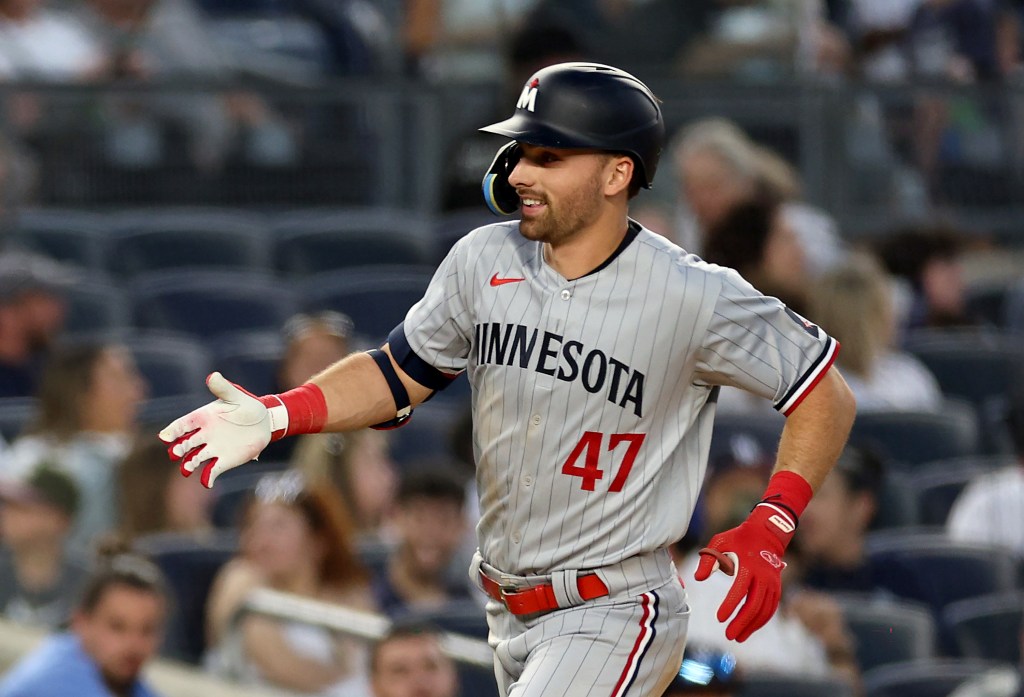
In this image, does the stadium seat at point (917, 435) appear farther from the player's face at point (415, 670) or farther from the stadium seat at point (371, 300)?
the player's face at point (415, 670)

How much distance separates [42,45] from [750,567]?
249 inches

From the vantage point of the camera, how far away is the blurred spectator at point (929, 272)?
8234mm

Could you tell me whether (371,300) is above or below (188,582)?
above

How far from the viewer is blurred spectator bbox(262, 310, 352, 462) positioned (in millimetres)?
6621

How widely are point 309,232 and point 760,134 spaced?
2169 millimetres

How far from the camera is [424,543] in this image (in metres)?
6.00

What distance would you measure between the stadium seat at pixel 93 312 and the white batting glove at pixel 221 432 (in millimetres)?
4300

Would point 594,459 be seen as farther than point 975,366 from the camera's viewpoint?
No

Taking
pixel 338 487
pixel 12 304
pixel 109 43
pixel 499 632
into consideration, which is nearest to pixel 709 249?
pixel 338 487

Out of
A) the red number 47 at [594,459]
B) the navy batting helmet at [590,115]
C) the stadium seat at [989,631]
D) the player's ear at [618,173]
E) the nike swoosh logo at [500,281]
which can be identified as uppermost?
the navy batting helmet at [590,115]

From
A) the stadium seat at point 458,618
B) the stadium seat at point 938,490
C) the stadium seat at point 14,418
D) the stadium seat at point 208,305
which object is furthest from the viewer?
the stadium seat at point 208,305

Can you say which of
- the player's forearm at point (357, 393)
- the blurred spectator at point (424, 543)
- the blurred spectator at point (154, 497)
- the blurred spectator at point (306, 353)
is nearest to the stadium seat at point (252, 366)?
the blurred spectator at point (306, 353)

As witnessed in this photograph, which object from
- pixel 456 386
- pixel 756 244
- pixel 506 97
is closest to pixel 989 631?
pixel 756 244

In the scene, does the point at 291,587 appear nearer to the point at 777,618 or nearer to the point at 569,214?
the point at 777,618
